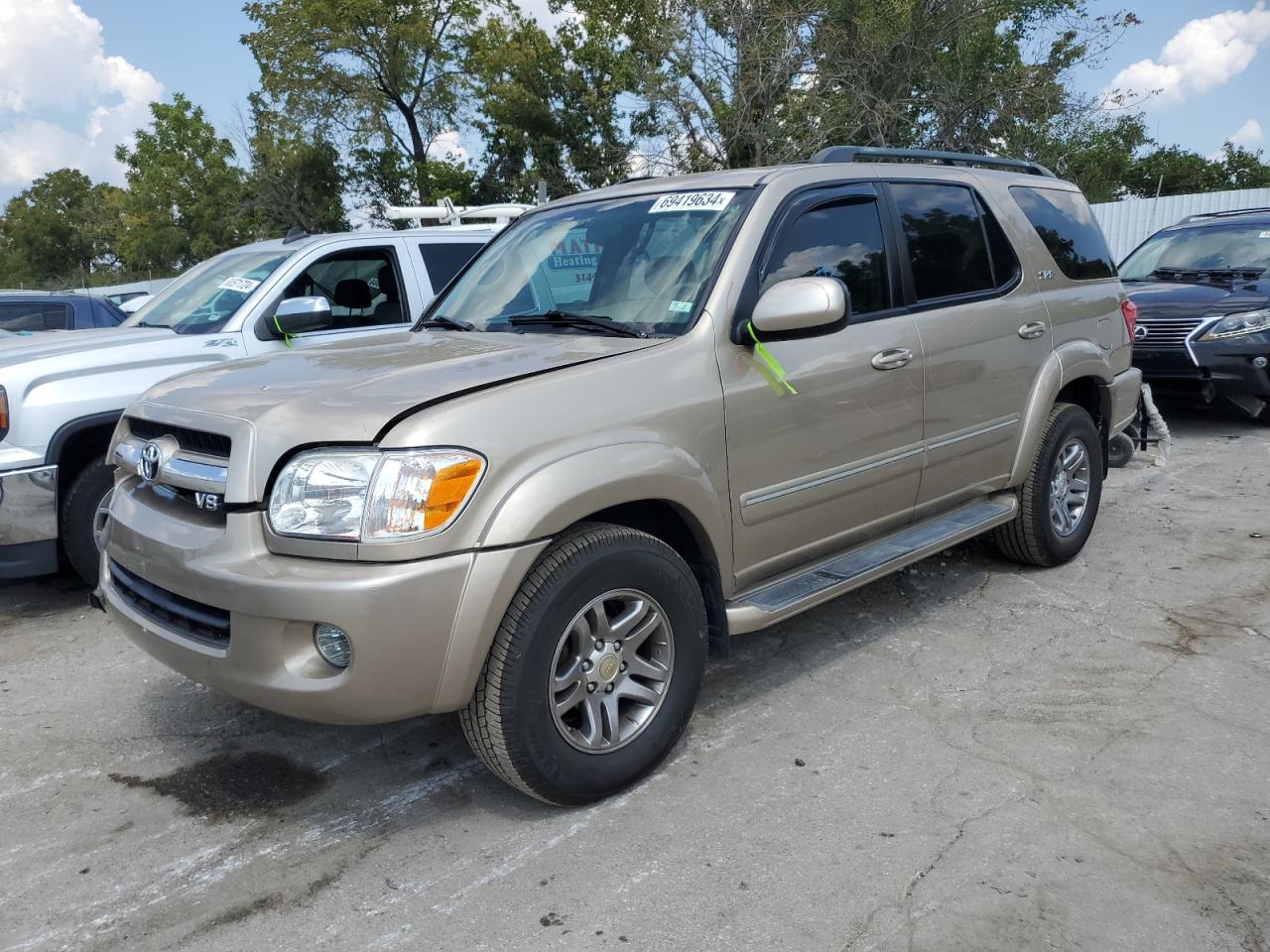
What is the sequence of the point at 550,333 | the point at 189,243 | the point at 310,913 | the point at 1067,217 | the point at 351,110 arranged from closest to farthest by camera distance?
1. the point at 310,913
2. the point at 550,333
3. the point at 1067,217
4. the point at 351,110
5. the point at 189,243

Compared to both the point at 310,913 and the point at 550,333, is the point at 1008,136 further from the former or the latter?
the point at 310,913

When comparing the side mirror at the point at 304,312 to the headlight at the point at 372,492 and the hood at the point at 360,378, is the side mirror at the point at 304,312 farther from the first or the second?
the headlight at the point at 372,492

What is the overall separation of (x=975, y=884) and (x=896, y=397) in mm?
1914

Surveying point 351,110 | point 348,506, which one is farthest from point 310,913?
point 351,110

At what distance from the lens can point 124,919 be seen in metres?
2.68

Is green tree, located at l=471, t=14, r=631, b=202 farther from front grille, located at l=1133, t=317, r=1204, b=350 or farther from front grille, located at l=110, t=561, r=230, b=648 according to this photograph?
front grille, located at l=110, t=561, r=230, b=648

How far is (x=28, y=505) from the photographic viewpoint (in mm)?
4816

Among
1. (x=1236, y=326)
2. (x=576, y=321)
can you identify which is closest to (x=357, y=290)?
(x=576, y=321)

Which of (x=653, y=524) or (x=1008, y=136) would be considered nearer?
(x=653, y=524)

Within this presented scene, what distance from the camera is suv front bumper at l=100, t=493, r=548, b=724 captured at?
8.75 ft

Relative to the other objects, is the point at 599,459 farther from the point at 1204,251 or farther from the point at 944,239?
the point at 1204,251

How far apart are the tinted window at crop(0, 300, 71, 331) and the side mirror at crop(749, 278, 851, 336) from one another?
→ 22.6ft

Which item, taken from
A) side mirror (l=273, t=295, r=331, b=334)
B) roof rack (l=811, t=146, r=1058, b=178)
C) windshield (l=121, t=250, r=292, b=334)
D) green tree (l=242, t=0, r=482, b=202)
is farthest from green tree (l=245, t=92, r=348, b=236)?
roof rack (l=811, t=146, r=1058, b=178)

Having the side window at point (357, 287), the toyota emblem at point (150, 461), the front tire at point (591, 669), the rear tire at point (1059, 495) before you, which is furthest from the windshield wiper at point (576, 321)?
the side window at point (357, 287)
